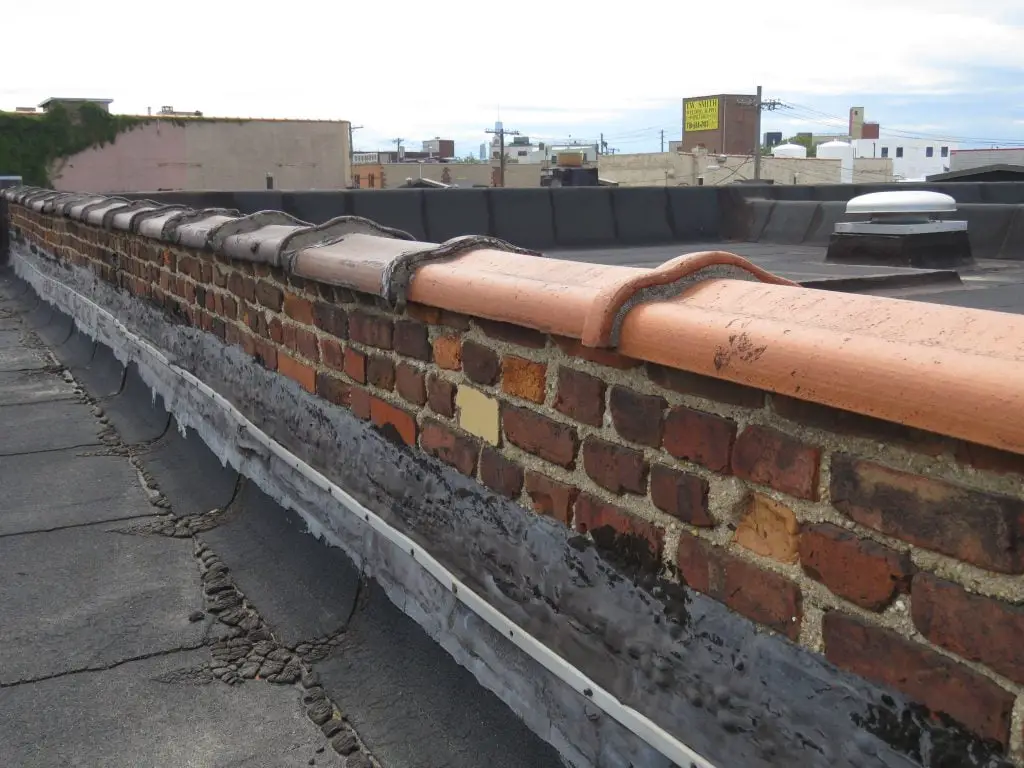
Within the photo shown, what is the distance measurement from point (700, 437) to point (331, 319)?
5.51ft

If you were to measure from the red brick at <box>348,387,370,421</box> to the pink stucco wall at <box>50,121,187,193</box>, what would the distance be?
28308 mm

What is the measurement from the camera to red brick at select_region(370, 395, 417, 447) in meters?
2.68

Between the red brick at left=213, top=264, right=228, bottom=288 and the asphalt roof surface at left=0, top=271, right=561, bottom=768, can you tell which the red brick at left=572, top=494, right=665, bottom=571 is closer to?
the asphalt roof surface at left=0, top=271, right=561, bottom=768

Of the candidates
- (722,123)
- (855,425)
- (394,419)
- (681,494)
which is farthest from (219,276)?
(722,123)

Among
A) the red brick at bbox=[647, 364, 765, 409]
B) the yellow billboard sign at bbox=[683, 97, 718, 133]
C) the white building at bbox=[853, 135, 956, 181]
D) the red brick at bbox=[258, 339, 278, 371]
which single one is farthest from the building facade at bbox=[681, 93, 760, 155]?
the red brick at bbox=[647, 364, 765, 409]

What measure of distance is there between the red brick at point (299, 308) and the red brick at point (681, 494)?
1740 mm

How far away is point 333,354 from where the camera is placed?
3.09 m

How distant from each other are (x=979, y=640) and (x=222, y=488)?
3.32 metres

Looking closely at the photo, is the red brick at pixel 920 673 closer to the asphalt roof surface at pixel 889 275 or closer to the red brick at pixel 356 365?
the red brick at pixel 356 365

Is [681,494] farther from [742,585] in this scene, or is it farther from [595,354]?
[595,354]

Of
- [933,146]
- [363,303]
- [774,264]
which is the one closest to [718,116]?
[933,146]

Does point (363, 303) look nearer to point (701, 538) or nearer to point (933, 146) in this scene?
point (701, 538)

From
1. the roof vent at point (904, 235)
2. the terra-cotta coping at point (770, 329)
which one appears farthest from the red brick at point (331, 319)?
the roof vent at point (904, 235)

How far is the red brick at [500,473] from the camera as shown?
2230mm
